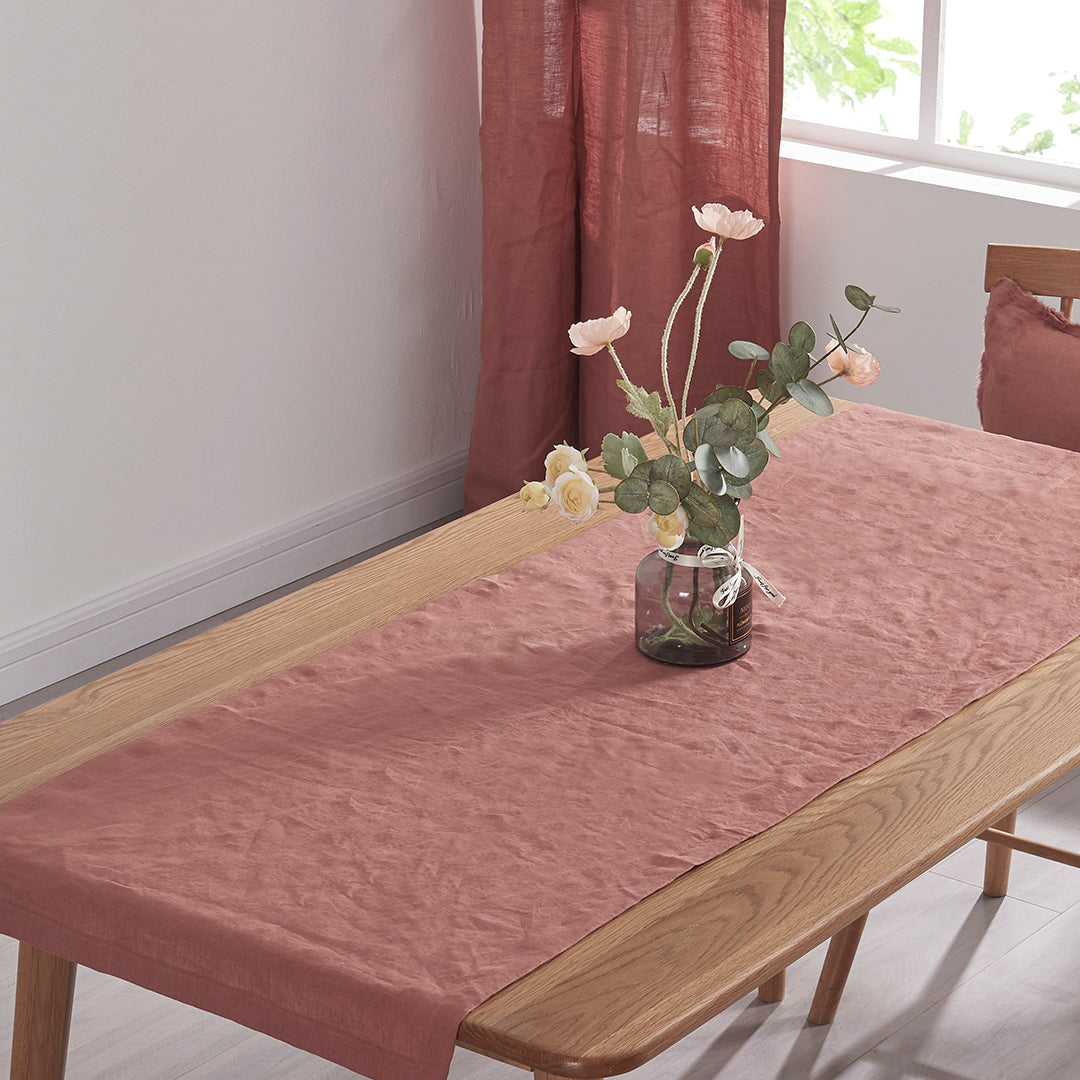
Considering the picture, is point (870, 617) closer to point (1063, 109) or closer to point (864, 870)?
point (864, 870)

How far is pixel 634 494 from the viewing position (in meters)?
1.57

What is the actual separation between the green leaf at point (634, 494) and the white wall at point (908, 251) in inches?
69.4

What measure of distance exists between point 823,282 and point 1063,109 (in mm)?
544

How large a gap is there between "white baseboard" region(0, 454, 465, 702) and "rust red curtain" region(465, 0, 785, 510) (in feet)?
0.59

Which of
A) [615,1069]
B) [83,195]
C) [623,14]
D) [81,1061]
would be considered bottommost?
[81,1061]

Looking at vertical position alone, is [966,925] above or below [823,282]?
below

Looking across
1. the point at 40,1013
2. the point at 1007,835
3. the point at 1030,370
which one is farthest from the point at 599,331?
the point at 1007,835

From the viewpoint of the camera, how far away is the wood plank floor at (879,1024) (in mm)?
2117

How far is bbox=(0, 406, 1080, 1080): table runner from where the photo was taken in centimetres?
→ 123

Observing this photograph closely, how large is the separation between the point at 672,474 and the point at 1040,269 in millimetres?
992

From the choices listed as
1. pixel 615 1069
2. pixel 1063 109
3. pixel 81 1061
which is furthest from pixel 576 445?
pixel 615 1069

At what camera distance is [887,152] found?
3.37 m

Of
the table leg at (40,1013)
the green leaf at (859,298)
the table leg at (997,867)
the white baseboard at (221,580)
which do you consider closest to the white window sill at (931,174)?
the white baseboard at (221,580)

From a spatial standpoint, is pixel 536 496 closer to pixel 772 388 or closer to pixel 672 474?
pixel 672 474
